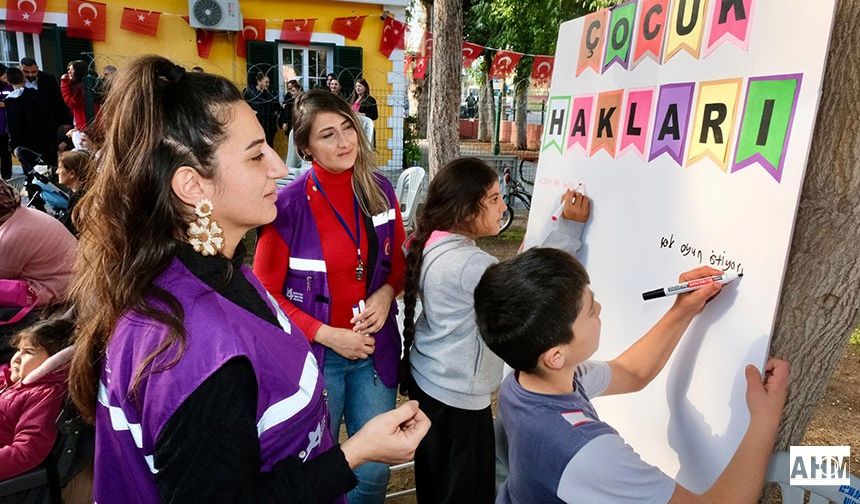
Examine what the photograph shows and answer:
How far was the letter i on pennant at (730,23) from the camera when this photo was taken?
1307 mm

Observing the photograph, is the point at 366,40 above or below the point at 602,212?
above

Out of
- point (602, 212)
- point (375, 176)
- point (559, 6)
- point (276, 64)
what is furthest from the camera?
point (559, 6)

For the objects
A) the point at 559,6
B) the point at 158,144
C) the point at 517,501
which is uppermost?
the point at 559,6

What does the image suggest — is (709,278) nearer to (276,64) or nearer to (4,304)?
(4,304)

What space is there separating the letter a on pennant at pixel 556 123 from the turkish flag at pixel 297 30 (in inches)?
372

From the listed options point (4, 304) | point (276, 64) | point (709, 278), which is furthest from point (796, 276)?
point (276, 64)

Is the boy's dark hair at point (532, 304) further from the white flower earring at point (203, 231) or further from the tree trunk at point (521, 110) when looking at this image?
the tree trunk at point (521, 110)

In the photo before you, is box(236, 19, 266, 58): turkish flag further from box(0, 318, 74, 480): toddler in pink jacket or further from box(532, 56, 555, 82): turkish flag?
box(0, 318, 74, 480): toddler in pink jacket

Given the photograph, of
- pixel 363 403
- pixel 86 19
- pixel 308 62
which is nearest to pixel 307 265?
→ pixel 363 403

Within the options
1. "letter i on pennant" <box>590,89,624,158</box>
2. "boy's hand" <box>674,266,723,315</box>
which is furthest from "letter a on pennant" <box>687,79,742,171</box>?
"letter i on pennant" <box>590,89,624,158</box>

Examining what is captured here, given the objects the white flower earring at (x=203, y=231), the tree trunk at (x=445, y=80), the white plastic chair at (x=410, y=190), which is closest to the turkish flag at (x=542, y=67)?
the tree trunk at (x=445, y=80)

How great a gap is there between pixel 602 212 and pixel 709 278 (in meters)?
0.58

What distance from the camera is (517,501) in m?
1.33

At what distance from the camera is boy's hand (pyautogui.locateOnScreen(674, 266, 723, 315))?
4.35 feet
